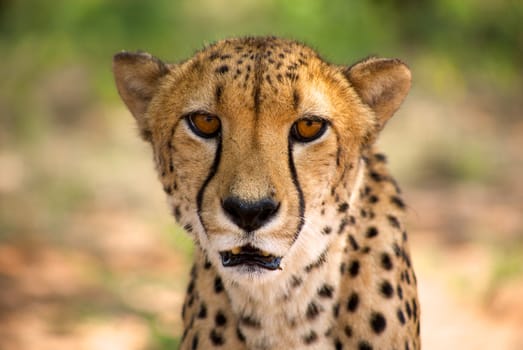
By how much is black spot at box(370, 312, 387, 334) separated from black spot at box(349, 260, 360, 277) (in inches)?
5.5

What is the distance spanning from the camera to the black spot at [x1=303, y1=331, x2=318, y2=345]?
2670 millimetres

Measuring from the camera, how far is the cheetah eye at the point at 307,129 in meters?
2.51

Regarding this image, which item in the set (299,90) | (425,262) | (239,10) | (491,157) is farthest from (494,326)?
(239,10)

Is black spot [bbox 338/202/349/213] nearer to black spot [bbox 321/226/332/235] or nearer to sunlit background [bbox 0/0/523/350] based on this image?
black spot [bbox 321/226/332/235]

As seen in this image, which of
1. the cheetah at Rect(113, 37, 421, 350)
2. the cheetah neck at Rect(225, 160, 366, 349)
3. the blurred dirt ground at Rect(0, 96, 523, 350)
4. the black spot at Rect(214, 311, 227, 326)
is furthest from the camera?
the blurred dirt ground at Rect(0, 96, 523, 350)

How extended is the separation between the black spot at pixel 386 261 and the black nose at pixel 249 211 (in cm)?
53

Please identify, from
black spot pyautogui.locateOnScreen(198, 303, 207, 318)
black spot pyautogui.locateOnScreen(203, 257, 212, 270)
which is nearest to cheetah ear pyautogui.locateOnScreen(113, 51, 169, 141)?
black spot pyautogui.locateOnScreen(203, 257, 212, 270)

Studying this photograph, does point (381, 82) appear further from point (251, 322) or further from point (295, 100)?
point (251, 322)

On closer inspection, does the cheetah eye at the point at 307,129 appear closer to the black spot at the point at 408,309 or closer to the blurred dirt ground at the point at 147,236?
the black spot at the point at 408,309

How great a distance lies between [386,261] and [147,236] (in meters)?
3.76

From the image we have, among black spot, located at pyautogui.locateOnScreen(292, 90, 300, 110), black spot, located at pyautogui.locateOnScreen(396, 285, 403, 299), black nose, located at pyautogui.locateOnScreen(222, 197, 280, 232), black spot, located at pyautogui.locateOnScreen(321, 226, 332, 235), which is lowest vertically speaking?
black spot, located at pyautogui.locateOnScreen(396, 285, 403, 299)

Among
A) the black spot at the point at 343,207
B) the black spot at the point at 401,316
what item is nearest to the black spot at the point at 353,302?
the black spot at the point at 401,316

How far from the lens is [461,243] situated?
6.16 m

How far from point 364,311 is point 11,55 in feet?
15.3
